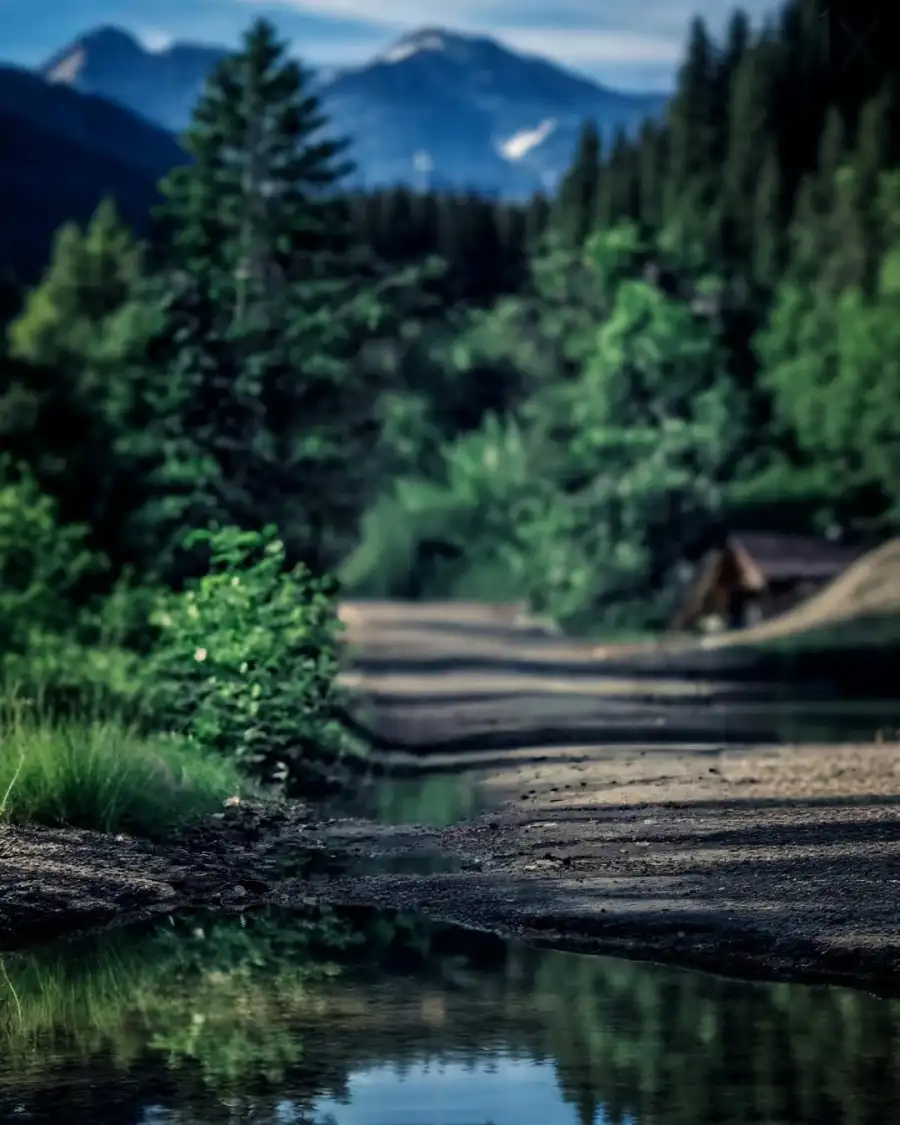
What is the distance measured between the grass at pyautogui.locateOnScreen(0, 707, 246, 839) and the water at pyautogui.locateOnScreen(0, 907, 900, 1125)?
128 inches

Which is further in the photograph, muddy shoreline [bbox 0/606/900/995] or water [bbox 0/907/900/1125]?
muddy shoreline [bbox 0/606/900/995]

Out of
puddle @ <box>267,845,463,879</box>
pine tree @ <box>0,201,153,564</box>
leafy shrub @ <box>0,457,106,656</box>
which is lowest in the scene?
puddle @ <box>267,845,463,879</box>

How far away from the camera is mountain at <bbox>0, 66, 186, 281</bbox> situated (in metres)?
79.4

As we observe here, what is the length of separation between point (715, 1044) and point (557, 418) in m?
64.0

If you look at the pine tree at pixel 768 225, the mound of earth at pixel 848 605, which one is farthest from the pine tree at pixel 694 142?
the mound of earth at pixel 848 605

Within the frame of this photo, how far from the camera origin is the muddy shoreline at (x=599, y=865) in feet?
41.2

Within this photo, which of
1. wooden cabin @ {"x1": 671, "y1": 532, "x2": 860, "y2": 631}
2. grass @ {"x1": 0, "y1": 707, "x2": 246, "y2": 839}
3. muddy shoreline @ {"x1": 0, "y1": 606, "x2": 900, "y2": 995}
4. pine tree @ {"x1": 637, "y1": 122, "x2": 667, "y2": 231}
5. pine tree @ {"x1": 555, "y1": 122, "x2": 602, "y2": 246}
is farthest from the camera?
pine tree @ {"x1": 555, "y1": 122, "x2": 602, "y2": 246}

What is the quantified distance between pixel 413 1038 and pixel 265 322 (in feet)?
70.8

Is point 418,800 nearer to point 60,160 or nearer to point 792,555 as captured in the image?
point 792,555

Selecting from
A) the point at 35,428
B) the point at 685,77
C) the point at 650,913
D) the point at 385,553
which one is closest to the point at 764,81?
the point at 685,77

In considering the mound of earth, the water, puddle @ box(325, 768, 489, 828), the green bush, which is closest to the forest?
the green bush

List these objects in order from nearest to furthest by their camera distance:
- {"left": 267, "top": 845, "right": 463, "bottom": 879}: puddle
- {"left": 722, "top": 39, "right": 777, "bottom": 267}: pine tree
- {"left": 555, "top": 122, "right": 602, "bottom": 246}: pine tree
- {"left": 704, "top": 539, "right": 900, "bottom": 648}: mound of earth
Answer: {"left": 267, "top": 845, "right": 463, "bottom": 879}: puddle < {"left": 704, "top": 539, "right": 900, "bottom": 648}: mound of earth < {"left": 722, "top": 39, "right": 777, "bottom": 267}: pine tree < {"left": 555, "top": 122, "right": 602, "bottom": 246}: pine tree

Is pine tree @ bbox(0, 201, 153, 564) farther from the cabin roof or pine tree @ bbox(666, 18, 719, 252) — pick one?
Answer: pine tree @ bbox(666, 18, 719, 252)

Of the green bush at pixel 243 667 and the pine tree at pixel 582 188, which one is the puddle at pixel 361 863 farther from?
the pine tree at pixel 582 188
